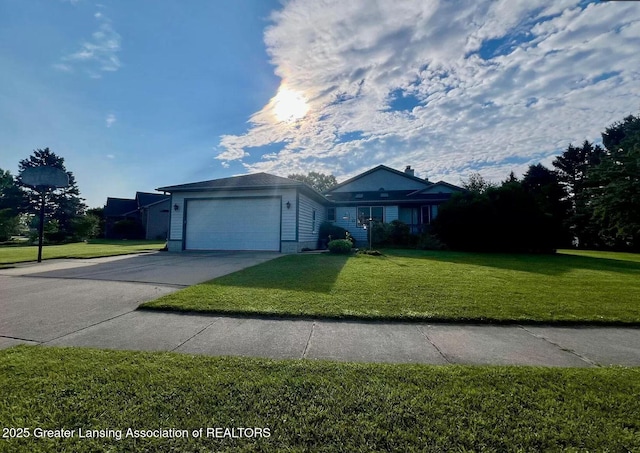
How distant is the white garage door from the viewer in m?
13.4

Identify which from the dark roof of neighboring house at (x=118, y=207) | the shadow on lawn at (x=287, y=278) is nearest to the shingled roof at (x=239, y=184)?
the shadow on lawn at (x=287, y=278)

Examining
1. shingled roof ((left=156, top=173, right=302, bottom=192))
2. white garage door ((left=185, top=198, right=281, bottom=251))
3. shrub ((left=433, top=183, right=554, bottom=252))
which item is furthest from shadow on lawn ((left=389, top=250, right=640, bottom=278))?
shingled roof ((left=156, top=173, right=302, bottom=192))

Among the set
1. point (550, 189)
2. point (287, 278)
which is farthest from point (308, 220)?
point (550, 189)

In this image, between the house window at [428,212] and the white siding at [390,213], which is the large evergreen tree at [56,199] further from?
the house window at [428,212]

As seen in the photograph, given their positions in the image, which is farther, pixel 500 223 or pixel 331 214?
pixel 331 214

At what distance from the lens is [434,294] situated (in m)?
5.31

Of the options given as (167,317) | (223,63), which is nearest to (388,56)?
(223,63)

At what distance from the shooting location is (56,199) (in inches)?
1528

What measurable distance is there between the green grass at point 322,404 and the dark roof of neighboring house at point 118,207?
3408 centimetres

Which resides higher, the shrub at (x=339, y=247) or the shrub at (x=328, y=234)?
the shrub at (x=328, y=234)

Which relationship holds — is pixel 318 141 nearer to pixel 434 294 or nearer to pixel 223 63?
pixel 223 63

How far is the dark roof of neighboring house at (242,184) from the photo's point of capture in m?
13.1

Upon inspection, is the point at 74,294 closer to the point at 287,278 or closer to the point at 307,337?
the point at 287,278

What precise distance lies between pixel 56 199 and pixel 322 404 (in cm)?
5261
